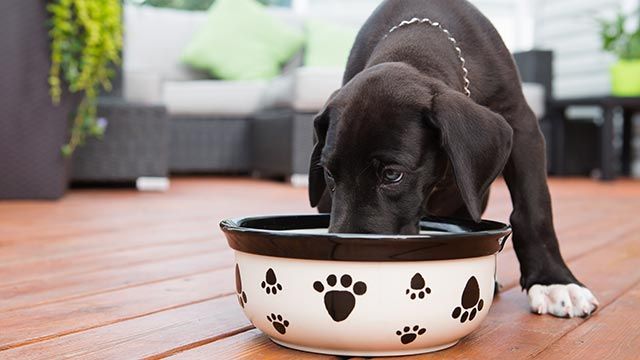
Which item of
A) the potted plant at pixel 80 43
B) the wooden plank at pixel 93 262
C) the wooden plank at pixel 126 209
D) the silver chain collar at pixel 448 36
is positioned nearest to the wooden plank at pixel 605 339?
the silver chain collar at pixel 448 36

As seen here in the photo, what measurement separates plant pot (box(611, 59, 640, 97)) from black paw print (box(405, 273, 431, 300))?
5.20m

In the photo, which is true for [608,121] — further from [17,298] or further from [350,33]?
[17,298]

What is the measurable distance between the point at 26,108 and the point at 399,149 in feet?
8.16

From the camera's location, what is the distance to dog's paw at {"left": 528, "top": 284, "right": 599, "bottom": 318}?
1372 mm

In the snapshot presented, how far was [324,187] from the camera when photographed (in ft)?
4.90

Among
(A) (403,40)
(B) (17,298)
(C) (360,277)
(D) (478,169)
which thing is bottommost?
(B) (17,298)

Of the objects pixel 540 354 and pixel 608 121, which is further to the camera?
pixel 608 121

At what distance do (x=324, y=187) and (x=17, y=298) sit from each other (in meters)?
0.57

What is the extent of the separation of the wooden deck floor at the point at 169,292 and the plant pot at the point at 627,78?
288cm

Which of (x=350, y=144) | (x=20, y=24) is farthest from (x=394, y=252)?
(x=20, y=24)

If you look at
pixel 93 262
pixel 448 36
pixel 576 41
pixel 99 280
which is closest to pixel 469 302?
pixel 448 36

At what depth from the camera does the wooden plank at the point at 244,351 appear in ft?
3.53

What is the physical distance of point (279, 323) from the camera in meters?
1.08

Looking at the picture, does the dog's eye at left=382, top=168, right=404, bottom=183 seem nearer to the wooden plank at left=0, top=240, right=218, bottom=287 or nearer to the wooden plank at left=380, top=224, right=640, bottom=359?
the wooden plank at left=380, top=224, right=640, bottom=359
